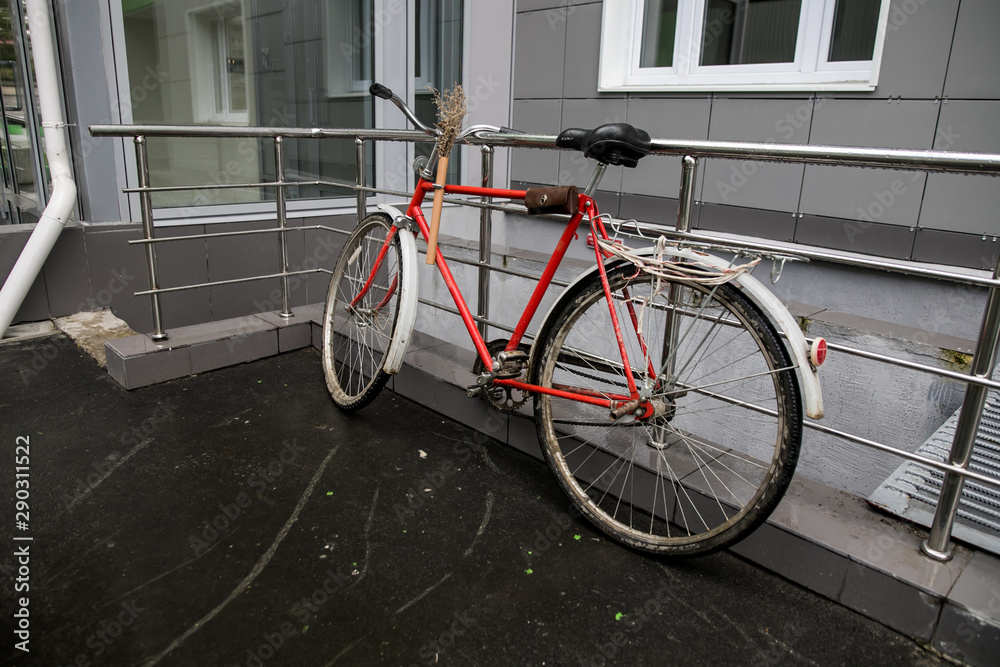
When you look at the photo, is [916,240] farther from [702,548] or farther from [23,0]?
[23,0]

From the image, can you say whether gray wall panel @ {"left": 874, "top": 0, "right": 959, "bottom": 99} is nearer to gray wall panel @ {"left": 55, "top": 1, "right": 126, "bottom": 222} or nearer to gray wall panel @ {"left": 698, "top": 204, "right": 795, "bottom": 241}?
gray wall panel @ {"left": 698, "top": 204, "right": 795, "bottom": 241}

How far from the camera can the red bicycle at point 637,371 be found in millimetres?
1744

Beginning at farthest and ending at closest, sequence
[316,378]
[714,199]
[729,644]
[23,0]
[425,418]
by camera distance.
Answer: [714,199] → [23,0] → [316,378] → [425,418] → [729,644]

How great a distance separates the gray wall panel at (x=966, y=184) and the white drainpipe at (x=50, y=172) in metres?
4.91

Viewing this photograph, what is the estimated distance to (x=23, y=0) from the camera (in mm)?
3816

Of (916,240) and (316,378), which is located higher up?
(916,240)

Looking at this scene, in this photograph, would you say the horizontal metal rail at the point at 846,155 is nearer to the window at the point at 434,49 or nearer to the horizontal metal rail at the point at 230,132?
the horizontal metal rail at the point at 230,132

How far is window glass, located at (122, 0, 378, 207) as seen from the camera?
4.43 meters

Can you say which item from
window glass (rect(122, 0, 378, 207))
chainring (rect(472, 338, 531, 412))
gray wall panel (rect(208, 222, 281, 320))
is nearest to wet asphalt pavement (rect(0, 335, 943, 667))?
chainring (rect(472, 338, 531, 412))

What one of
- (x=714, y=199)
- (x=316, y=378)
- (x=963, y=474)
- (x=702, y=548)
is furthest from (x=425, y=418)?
(x=714, y=199)

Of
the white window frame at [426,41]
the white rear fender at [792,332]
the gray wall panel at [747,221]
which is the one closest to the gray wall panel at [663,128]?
the gray wall panel at [747,221]

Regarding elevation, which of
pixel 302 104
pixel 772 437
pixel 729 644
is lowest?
pixel 772 437

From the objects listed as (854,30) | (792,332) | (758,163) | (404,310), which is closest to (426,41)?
(758,163)

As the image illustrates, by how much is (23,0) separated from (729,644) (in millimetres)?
4751
